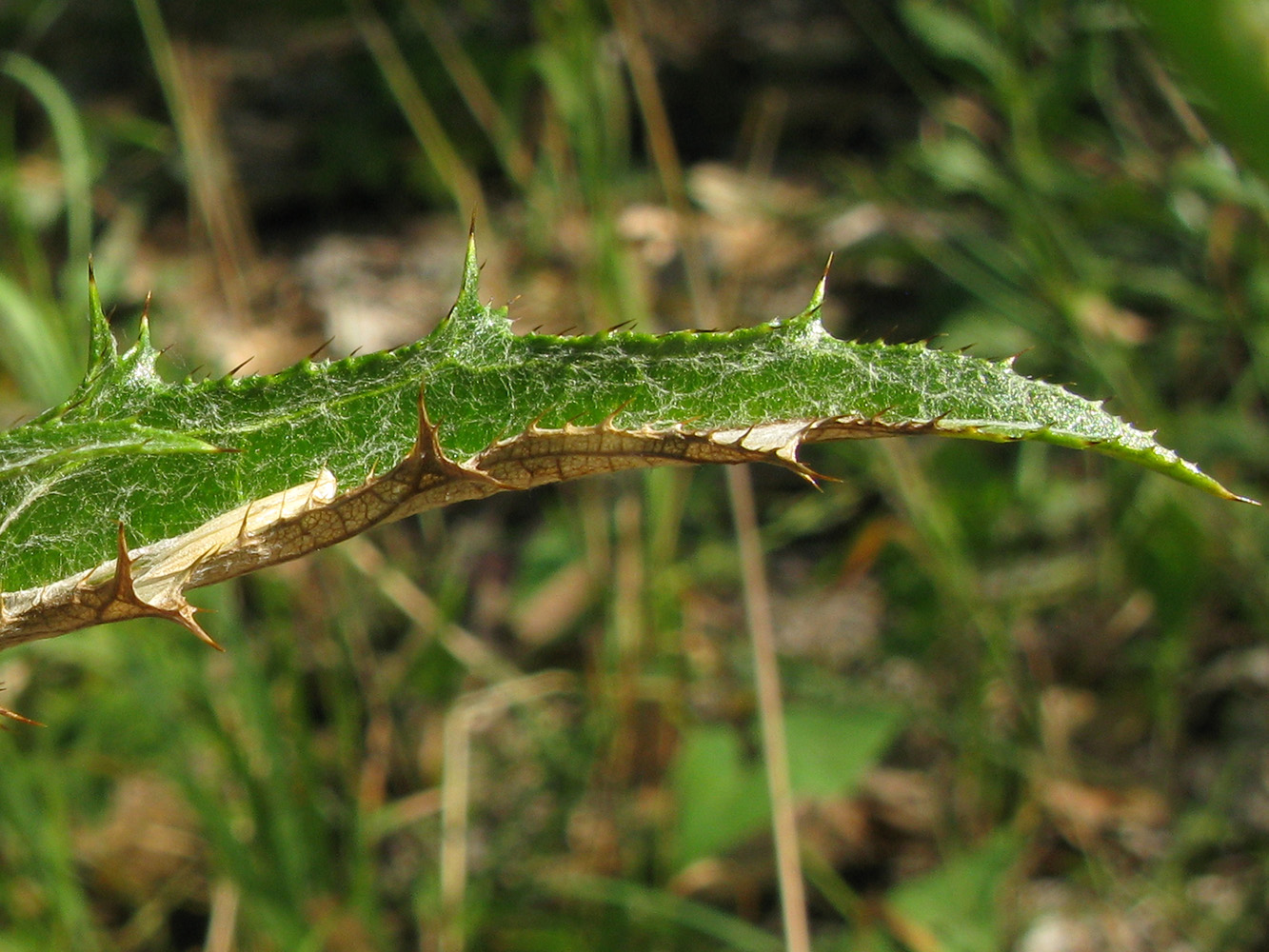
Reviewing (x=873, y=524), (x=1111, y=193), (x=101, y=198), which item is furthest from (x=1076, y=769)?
(x=101, y=198)

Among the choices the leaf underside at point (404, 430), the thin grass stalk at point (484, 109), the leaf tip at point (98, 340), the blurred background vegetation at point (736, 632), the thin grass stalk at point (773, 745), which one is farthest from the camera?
the thin grass stalk at point (484, 109)

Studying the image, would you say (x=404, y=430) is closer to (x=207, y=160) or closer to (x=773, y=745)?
(x=773, y=745)

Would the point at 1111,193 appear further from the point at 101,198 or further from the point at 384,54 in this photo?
the point at 101,198

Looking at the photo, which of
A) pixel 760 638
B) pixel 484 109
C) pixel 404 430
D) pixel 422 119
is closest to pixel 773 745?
pixel 760 638

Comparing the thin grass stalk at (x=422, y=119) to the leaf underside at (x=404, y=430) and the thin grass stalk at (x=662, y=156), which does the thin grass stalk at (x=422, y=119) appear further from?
the leaf underside at (x=404, y=430)

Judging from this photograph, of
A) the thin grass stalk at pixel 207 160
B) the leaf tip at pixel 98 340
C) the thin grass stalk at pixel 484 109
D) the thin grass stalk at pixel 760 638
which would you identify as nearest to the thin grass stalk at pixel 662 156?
the thin grass stalk at pixel 760 638

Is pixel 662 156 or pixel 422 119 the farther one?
pixel 422 119
